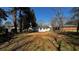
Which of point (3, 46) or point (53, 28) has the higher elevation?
point (53, 28)

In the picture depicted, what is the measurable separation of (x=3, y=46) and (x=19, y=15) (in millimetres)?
448

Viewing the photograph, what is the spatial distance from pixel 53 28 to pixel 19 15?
47cm

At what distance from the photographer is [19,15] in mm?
2734

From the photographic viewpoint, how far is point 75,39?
270 cm

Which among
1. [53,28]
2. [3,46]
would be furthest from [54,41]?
[3,46]
